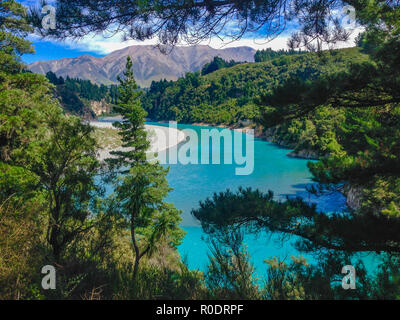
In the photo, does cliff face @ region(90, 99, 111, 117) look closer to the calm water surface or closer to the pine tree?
the calm water surface

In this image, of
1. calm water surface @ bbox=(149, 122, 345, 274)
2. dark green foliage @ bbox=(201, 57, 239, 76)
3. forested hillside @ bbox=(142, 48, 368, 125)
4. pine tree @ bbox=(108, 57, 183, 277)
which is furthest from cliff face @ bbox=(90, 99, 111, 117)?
pine tree @ bbox=(108, 57, 183, 277)

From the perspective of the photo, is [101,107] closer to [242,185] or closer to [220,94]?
[220,94]

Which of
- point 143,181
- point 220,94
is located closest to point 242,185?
point 143,181

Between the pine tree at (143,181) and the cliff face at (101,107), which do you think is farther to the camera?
the cliff face at (101,107)

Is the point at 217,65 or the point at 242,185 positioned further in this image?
the point at 217,65

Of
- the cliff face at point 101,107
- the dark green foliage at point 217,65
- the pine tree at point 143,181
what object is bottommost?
the pine tree at point 143,181

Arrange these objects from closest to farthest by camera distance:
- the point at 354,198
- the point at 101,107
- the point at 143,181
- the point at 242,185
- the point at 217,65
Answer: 1. the point at 143,181
2. the point at 354,198
3. the point at 242,185
4. the point at 101,107
5. the point at 217,65

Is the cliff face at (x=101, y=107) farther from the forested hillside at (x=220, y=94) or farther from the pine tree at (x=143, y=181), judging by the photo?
the pine tree at (x=143, y=181)

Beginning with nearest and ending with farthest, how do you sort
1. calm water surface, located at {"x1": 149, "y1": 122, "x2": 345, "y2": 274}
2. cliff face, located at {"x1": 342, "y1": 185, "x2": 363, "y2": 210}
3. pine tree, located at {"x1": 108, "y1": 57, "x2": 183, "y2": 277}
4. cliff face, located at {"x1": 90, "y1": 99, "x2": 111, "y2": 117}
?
pine tree, located at {"x1": 108, "y1": 57, "x2": 183, "y2": 277}
calm water surface, located at {"x1": 149, "y1": 122, "x2": 345, "y2": 274}
cliff face, located at {"x1": 342, "y1": 185, "x2": 363, "y2": 210}
cliff face, located at {"x1": 90, "y1": 99, "x2": 111, "y2": 117}
